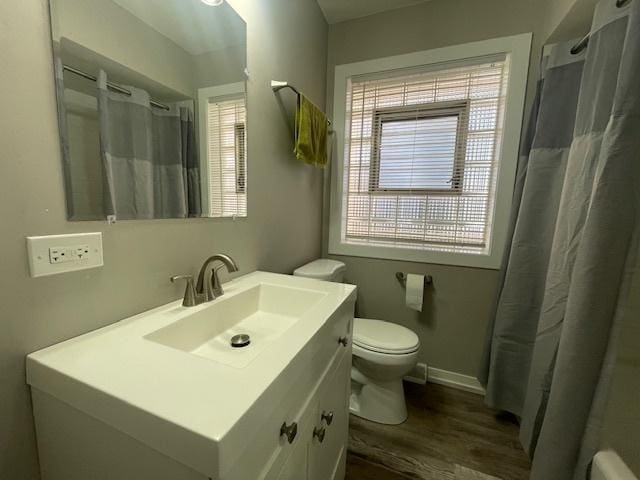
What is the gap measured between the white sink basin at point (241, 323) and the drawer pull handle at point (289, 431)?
16 centimetres

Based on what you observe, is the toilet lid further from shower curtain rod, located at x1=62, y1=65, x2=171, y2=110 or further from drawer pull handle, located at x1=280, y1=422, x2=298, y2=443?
shower curtain rod, located at x1=62, y1=65, x2=171, y2=110

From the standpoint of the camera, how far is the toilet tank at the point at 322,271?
1.62 metres

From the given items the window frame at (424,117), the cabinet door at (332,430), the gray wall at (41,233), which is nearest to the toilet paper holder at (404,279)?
the window frame at (424,117)

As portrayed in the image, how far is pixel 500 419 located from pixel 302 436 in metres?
1.57

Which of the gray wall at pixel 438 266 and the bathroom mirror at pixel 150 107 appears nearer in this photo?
the bathroom mirror at pixel 150 107

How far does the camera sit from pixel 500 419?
163 cm

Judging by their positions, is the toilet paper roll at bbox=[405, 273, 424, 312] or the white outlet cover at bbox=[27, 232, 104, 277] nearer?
the white outlet cover at bbox=[27, 232, 104, 277]

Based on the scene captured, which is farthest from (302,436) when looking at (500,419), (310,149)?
(500,419)

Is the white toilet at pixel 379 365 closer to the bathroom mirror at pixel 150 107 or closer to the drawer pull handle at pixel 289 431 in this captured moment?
the bathroom mirror at pixel 150 107

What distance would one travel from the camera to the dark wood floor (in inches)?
51.0

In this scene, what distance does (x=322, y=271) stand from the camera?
1.70 meters

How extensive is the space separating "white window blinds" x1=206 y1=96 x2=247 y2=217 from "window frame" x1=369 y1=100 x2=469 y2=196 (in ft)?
3.53

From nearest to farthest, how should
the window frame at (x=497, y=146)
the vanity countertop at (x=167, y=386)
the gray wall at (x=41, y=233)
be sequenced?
1. the vanity countertop at (x=167, y=386)
2. the gray wall at (x=41, y=233)
3. the window frame at (x=497, y=146)

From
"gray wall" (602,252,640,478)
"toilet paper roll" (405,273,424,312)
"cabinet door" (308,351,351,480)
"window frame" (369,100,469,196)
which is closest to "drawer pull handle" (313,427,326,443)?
"cabinet door" (308,351,351,480)
